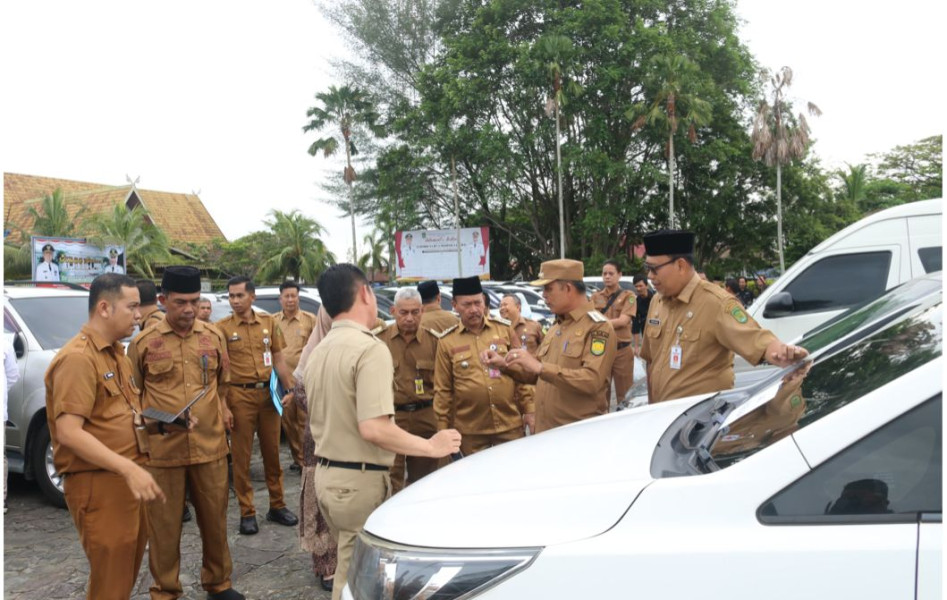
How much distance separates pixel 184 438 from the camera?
387 centimetres

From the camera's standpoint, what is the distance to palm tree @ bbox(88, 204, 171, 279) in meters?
27.1

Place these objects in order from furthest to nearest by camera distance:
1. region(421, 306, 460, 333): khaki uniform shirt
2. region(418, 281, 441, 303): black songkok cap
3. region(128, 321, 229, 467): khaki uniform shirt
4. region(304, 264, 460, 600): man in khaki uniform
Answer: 1. region(418, 281, 441, 303): black songkok cap
2. region(421, 306, 460, 333): khaki uniform shirt
3. region(128, 321, 229, 467): khaki uniform shirt
4. region(304, 264, 460, 600): man in khaki uniform

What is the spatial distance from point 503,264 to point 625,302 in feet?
86.1

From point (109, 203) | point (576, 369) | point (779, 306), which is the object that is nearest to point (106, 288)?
point (576, 369)

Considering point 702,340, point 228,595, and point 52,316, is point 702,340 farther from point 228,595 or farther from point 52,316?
point 52,316

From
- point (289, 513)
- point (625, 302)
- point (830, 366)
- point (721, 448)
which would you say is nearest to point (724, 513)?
point (721, 448)

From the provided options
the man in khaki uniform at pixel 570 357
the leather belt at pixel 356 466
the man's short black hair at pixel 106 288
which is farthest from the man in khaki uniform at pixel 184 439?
the man in khaki uniform at pixel 570 357

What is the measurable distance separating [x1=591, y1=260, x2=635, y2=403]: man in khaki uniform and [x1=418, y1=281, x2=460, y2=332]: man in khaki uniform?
193 centimetres

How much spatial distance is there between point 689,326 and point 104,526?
119 inches

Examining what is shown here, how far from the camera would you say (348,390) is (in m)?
2.75

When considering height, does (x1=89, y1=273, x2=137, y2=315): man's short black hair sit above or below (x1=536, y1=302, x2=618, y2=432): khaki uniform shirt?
above

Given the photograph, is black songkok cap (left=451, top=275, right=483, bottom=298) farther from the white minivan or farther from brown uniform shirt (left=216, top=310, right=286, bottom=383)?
the white minivan

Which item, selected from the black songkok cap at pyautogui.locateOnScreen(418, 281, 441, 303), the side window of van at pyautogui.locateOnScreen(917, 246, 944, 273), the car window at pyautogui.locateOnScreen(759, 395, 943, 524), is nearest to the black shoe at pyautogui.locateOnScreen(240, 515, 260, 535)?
the black songkok cap at pyautogui.locateOnScreen(418, 281, 441, 303)

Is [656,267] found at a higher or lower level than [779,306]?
higher
